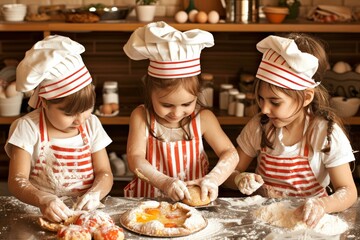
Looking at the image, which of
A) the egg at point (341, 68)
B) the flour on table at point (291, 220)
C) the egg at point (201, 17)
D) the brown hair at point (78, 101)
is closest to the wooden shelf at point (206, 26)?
the egg at point (201, 17)

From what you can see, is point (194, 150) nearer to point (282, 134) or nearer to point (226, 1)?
point (282, 134)

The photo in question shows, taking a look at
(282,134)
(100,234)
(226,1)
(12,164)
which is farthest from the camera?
(226,1)

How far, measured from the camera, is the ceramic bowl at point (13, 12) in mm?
3439

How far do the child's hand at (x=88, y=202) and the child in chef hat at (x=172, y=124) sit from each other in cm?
22

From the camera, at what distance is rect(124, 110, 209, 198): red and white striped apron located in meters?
2.43

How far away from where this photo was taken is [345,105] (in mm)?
3418

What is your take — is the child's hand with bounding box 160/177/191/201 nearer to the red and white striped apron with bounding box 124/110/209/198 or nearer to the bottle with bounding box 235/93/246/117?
the red and white striped apron with bounding box 124/110/209/198

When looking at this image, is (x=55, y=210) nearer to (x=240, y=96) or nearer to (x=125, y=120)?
(x=125, y=120)

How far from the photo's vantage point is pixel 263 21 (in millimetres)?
3486

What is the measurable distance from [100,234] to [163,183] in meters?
0.39

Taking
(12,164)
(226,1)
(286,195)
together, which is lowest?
(286,195)

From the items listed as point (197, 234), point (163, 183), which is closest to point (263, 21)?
point (163, 183)

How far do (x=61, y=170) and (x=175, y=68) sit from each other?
1.71ft

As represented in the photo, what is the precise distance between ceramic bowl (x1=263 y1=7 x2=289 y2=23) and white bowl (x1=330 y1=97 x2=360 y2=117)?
49 cm
